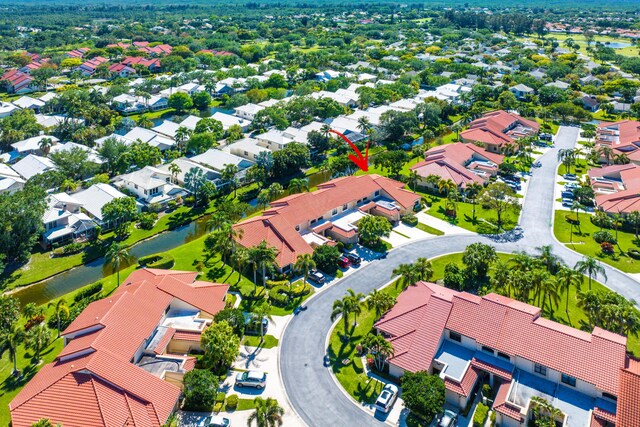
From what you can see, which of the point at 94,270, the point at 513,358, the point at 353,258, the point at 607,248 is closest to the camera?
the point at 513,358

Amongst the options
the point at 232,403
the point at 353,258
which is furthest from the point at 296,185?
the point at 232,403

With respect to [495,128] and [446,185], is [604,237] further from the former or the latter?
[495,128]

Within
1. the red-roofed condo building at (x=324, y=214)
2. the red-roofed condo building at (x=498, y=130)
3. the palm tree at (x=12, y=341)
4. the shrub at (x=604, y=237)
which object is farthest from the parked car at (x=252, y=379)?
the red-roofed condo building at (x=498, y=130)

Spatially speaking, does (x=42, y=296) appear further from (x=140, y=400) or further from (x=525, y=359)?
(x=525, y=359)

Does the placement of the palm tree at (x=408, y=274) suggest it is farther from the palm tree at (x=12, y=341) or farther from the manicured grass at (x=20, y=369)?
the palm tree at (x=12, y=341)

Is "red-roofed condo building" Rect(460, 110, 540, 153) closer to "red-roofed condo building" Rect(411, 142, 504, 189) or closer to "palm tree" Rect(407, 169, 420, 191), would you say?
"red-roofed condo building" Rect(411, 142, 504, 189)

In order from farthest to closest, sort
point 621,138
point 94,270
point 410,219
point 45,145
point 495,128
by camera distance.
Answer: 1. point 495,128
2. point 621,138
3. point 45,145
4. point 410,219
5. point 94,270

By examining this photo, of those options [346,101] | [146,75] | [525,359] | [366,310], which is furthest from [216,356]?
[146,75]
